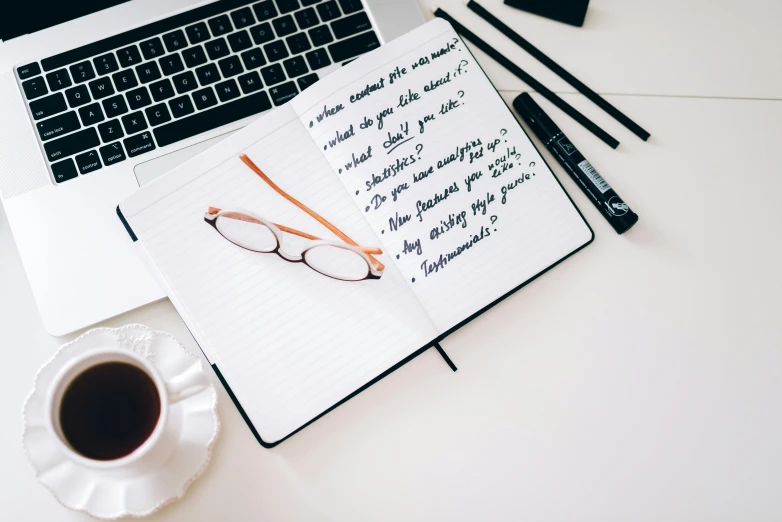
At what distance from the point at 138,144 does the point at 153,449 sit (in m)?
0.28

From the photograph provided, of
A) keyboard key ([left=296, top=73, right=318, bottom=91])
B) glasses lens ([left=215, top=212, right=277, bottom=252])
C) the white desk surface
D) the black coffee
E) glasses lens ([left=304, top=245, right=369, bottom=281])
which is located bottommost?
the white desk surface

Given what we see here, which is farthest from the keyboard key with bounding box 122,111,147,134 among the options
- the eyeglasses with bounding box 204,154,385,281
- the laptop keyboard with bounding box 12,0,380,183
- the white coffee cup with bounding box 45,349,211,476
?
the white coffee cup with bounding box 45,349,211,476

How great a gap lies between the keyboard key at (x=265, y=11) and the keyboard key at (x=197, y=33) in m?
0.05

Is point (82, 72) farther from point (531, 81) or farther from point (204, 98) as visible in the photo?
point (531, 81)

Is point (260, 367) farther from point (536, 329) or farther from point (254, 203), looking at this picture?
point (536, 329)

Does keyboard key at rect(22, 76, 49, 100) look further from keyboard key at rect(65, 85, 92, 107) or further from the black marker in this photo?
the black marker

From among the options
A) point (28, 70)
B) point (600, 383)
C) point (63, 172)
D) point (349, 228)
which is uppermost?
point (28, 70)

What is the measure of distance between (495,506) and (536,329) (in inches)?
6.6

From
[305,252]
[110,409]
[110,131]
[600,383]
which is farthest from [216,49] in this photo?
[600,383]

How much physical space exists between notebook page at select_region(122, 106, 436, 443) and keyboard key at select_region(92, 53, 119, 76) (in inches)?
5.5

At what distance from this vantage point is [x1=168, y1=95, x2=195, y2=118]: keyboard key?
534mm

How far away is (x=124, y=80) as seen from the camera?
54 centimetres

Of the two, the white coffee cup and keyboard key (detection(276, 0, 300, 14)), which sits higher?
keyboard key (detection(276, 0, 300, 14))

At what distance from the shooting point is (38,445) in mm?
470
